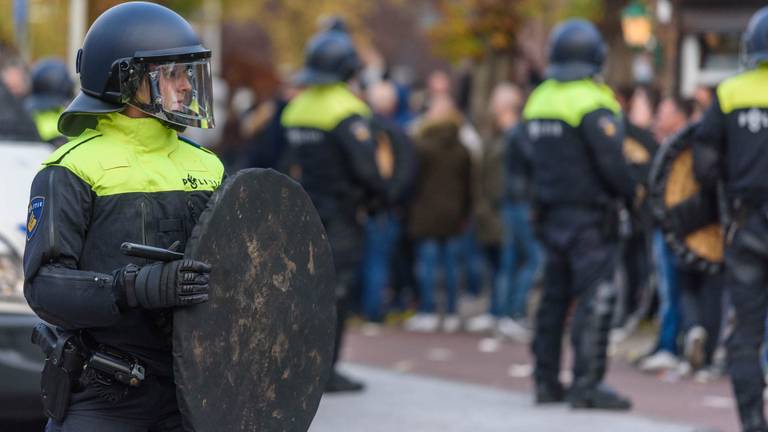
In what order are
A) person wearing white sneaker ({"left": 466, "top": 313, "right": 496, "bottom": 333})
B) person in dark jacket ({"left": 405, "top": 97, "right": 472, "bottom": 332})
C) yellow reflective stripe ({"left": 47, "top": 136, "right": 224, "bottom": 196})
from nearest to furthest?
yellow reflective stripe ({"left": 47, "top": 136, "right": 224, "bottom": 196})
person wearing white sneaker ({"left": 466, "top": 313, "right": 496, "bottom": 333})
person in dark jacket ({"left": 405, "top": 97, "right": 472, "bottom": 332})

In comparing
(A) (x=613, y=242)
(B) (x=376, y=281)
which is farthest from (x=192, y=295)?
(B) (x=376, y=281)

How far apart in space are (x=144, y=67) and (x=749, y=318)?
383 cm

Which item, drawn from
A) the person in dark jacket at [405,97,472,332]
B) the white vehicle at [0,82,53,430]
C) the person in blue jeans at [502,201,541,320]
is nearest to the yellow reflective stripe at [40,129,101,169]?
the white vehicle at [0,82,53,430]

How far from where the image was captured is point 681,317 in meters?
10.8

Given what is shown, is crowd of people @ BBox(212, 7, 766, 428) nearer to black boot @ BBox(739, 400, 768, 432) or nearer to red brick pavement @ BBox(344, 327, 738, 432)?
red brick pavement @ BBox(344, 327, 738, 432)

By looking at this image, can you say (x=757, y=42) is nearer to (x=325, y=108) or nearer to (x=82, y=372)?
(x=325, y=108)

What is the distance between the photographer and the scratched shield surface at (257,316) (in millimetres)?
3947

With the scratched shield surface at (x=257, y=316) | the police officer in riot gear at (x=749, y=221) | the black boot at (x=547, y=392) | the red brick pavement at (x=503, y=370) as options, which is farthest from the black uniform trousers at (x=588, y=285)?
the scratched shield surface at (x=257, y=316)

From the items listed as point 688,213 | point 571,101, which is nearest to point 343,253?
point 571,101

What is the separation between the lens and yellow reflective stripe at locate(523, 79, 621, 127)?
28.0ft

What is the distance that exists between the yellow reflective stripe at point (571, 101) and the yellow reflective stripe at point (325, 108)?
4.45ft

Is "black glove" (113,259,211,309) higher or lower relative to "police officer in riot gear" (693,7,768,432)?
higher

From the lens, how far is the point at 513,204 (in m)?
12.5

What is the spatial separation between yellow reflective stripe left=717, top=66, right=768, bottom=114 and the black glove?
3.88m
